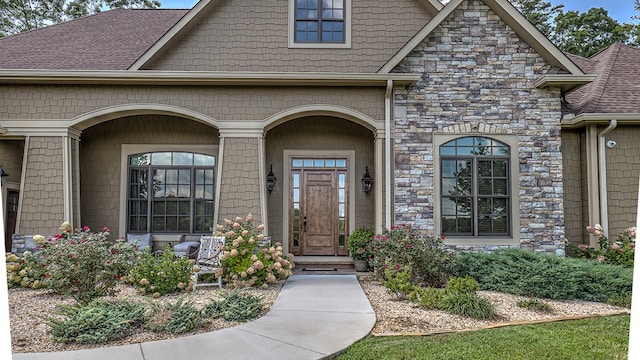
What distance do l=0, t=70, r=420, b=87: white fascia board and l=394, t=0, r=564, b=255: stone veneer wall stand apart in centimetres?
66

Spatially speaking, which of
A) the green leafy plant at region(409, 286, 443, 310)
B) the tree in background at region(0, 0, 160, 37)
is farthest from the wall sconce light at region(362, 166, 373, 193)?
the tree in background at region(0, 0, 160, 37)

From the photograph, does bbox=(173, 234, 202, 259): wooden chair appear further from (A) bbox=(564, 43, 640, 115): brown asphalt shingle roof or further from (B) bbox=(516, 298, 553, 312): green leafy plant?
(A) bbox=(564, 43, 640, 115): brown asphalt shingle roof

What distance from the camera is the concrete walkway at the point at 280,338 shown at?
3.72 meters

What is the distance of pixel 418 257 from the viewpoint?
6.57 meters

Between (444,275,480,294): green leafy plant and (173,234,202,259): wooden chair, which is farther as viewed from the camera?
(173,234,202,259): wooden chair

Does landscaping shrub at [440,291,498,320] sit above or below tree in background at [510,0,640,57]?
below

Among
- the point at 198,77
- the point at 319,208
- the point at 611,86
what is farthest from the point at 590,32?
the point at 198,77

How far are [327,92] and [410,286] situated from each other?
4066mm

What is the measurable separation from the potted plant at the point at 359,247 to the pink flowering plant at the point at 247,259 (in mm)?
1692

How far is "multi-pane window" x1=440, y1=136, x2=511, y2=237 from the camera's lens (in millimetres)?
8008

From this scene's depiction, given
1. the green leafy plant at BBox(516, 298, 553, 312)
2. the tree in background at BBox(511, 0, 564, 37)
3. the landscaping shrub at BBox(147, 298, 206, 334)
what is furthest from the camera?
the tree in background at BBox(511, 0, 564, 37)

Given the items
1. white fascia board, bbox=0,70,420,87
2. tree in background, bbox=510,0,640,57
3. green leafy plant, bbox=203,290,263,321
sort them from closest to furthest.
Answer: green leafy plant, bbox=203,290,263,321, white fascia board, bbox=0,70,420,87, tree in background, bbox=510,0,640,57

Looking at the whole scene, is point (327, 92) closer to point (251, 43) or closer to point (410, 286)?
point (251, 43)

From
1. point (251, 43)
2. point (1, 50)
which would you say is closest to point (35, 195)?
point (1, 50)
